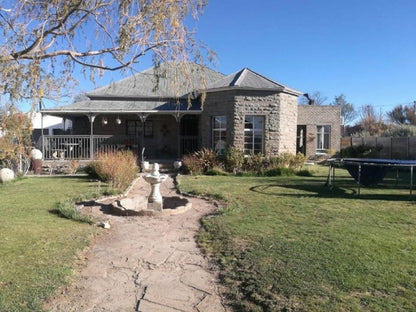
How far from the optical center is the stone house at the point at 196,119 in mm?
17250

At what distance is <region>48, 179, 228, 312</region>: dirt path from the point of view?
151 inches

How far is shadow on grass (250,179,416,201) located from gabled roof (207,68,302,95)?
225 inches

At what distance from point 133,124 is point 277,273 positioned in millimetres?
18913

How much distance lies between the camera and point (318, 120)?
26.2 meters

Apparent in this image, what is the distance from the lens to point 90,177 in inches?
579

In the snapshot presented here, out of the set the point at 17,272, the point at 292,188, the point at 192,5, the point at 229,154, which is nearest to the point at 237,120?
the point at 229,154

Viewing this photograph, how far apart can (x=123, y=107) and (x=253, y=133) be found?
7676mm

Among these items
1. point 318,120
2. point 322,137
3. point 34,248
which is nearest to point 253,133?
point 318,120

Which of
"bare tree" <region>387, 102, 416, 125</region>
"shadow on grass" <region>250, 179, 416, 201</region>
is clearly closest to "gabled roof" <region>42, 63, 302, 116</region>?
"shadow on grass" <region>250, 179, 416, 201</region>

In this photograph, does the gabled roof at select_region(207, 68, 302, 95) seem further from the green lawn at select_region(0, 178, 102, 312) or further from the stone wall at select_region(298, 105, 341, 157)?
the green lawn at select_region(0, 178, 102, 312)

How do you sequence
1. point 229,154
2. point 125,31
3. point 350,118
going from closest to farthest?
1. point 125,31
2. point 229,154
3. point 350,118

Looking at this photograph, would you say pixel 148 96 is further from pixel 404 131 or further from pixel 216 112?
pixel 404 131

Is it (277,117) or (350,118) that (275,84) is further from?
(350,118)

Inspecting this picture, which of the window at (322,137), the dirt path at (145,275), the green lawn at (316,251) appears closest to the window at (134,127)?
the window at (322,137)
